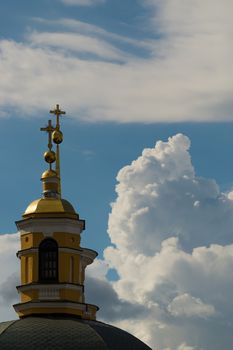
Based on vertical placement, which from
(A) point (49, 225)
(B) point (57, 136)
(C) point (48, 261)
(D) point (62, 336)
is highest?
(B) point (57, 136)

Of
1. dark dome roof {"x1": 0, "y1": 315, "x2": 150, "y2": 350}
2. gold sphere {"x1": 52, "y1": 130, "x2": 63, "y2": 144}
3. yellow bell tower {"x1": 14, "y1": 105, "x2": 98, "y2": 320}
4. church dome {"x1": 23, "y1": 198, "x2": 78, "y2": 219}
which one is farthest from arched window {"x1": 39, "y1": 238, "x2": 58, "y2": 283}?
gold sphere {"x1": 52, "y1": 130, "x2": 63, "y2": 144}

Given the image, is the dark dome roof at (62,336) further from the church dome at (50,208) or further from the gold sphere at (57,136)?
the gold sphere at (57,136)

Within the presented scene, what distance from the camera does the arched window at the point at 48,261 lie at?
88.4 meters

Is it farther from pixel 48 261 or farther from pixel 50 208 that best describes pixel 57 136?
pixel 48 261

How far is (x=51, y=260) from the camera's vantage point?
8881 centimetres

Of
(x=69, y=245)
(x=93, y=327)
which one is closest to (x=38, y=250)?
(x=69, y=245)

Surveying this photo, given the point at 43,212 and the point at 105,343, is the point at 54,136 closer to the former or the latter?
the point at 43,212

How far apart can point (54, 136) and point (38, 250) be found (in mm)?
9118

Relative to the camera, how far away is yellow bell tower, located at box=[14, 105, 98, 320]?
8725 cm

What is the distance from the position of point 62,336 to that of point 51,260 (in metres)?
8.04

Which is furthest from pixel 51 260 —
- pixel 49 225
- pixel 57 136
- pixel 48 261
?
pixel 57 136

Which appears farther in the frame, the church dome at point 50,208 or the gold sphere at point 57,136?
the gold sphere at point 57,136

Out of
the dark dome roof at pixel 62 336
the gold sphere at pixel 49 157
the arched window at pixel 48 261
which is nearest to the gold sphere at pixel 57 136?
the gold sphere at pixel 49 157

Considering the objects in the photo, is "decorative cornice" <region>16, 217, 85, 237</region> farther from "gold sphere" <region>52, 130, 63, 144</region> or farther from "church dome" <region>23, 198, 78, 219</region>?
"gold sphere" <region>52, 130, 63, 144</region>
